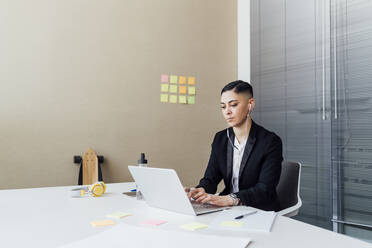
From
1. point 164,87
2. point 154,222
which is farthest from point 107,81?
point 154,222

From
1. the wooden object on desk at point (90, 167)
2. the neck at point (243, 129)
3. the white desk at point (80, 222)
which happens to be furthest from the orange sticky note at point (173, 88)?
the white desk at point (80, 222)

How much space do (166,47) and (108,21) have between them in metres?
0.64

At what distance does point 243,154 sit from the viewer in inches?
68.1

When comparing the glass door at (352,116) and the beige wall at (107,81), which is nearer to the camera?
the glass door at (352,116)

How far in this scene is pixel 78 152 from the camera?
279cm

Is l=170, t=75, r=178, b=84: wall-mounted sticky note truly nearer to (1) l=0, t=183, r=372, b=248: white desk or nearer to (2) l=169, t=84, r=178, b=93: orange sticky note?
(2) l=169, t=84, r=178, b=93: orange sticky note

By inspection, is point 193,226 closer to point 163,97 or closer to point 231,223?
point 231,223

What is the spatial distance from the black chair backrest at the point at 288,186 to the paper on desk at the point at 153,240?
41.2 inches

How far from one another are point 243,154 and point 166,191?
2.29 feet

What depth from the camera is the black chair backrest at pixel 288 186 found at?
1.79 metres

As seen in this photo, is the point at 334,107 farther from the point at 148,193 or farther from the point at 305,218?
the point at 148,193

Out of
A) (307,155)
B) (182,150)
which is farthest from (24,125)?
(307,155)

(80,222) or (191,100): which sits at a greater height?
(191,100)

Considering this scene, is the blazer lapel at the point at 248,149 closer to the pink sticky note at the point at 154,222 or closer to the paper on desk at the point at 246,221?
the paper on desk at the point at 246,221
